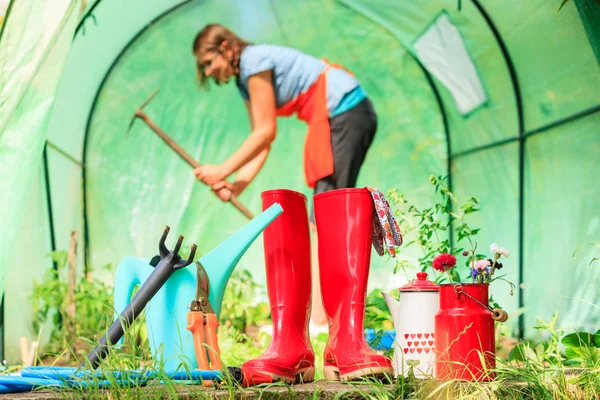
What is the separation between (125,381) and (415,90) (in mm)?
3462

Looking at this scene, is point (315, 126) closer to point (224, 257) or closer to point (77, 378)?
point (224, 257)

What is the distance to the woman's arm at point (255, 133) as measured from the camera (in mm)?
4234

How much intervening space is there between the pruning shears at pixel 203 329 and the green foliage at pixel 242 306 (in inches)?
90.1

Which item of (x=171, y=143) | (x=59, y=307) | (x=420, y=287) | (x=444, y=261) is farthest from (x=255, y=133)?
(x=420, y=287)

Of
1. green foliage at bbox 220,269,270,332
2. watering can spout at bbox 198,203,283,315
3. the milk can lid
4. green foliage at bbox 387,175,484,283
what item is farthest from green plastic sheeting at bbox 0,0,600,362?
watering can spout at bbox 198,203,283,315

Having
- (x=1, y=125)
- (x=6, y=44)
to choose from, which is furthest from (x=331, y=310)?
(x=6, y=44)

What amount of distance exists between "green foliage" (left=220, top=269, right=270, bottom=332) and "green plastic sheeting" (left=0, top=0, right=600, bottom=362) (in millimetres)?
297

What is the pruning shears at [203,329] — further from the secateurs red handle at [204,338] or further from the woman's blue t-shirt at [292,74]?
the woman's blue t-shirt at [292,74]

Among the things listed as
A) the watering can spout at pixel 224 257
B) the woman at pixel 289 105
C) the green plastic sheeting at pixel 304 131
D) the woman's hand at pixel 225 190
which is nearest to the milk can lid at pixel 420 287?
the watering can spout at pixel 224 257

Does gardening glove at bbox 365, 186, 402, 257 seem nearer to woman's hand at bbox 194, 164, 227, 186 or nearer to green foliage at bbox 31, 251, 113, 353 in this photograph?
green foliage at bbox 31, 251, 113, 353

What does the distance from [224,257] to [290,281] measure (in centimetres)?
15

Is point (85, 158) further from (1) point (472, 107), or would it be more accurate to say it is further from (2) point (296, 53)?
(1) point (472, 107)

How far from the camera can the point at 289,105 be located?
168 inches

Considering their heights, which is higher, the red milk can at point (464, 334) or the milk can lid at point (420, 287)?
the milk can lid at point (420, 287)
